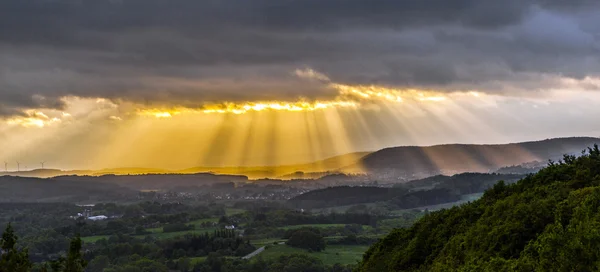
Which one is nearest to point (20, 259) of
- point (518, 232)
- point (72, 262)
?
point (72, 262)

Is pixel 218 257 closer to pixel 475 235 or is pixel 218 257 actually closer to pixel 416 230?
pixel 416 230

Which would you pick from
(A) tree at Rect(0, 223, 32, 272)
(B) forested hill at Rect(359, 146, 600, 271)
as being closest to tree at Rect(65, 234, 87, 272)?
(A) tree at Rect(0, 223, 32, 272)

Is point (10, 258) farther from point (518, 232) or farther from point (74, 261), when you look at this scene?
point (518, 232)

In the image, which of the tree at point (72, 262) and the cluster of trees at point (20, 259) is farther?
the tree at point (72, 262)

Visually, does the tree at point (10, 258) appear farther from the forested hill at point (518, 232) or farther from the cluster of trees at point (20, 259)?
the forested hill at point (518, 232)

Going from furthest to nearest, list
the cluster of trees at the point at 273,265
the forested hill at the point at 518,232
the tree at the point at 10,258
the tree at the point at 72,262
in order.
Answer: the cluster of trees at the point at 273,265 → the tree at the point at 72,262 → the tree at the point at 10,258 → the forested hill at the point at 518,232

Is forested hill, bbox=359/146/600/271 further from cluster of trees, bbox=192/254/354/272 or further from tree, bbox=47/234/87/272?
cluster of trees, bbox=192/254/354/272

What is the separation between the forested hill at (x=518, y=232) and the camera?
32031mm

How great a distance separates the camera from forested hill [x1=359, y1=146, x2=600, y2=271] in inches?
1261

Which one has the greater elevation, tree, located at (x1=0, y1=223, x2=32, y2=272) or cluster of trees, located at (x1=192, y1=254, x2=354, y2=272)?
tree, located at (x1=0, y1=223, x2=32, y2=272)

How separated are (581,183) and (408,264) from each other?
16531 millimetres

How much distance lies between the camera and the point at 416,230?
68.2 metres

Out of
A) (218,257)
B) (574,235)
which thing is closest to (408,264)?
(574,235)

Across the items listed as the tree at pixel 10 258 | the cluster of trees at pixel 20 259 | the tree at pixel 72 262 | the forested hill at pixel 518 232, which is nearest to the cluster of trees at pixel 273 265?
the forested hill at pixel 518 232
